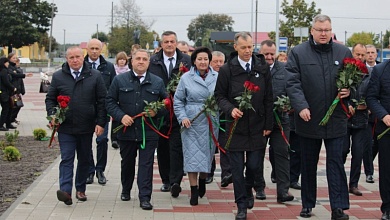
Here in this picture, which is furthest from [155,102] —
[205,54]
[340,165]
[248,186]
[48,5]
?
[48,5]

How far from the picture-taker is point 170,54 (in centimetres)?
964

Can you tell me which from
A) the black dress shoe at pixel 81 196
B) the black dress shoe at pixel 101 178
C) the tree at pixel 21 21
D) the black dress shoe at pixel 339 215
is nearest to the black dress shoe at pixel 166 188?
the black dress shoe at pixel 101 178

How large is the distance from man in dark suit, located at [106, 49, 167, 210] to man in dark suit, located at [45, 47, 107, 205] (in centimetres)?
20

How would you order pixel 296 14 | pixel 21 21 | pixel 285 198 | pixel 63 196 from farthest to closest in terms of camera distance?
pixel 21 21 → pixel 296 14 → pixel 285 198 → pixel 63 196

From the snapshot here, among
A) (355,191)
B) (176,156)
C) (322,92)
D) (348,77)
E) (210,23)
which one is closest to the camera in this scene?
(348,77)

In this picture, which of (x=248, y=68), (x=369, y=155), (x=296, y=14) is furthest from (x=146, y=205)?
(x=296, y=14)

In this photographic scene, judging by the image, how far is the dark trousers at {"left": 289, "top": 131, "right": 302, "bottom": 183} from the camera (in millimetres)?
9984

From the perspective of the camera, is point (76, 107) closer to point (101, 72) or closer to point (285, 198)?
point (101, 72)

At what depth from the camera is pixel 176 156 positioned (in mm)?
9250

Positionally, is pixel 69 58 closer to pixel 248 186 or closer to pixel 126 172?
pixel 126 172

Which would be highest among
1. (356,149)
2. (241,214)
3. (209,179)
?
(356,149)

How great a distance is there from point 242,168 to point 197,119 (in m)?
1.03

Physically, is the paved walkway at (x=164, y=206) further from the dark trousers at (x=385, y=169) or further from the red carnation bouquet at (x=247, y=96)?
the red carnation bouquet at (x=247, y=96)

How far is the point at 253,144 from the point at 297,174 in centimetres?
235
